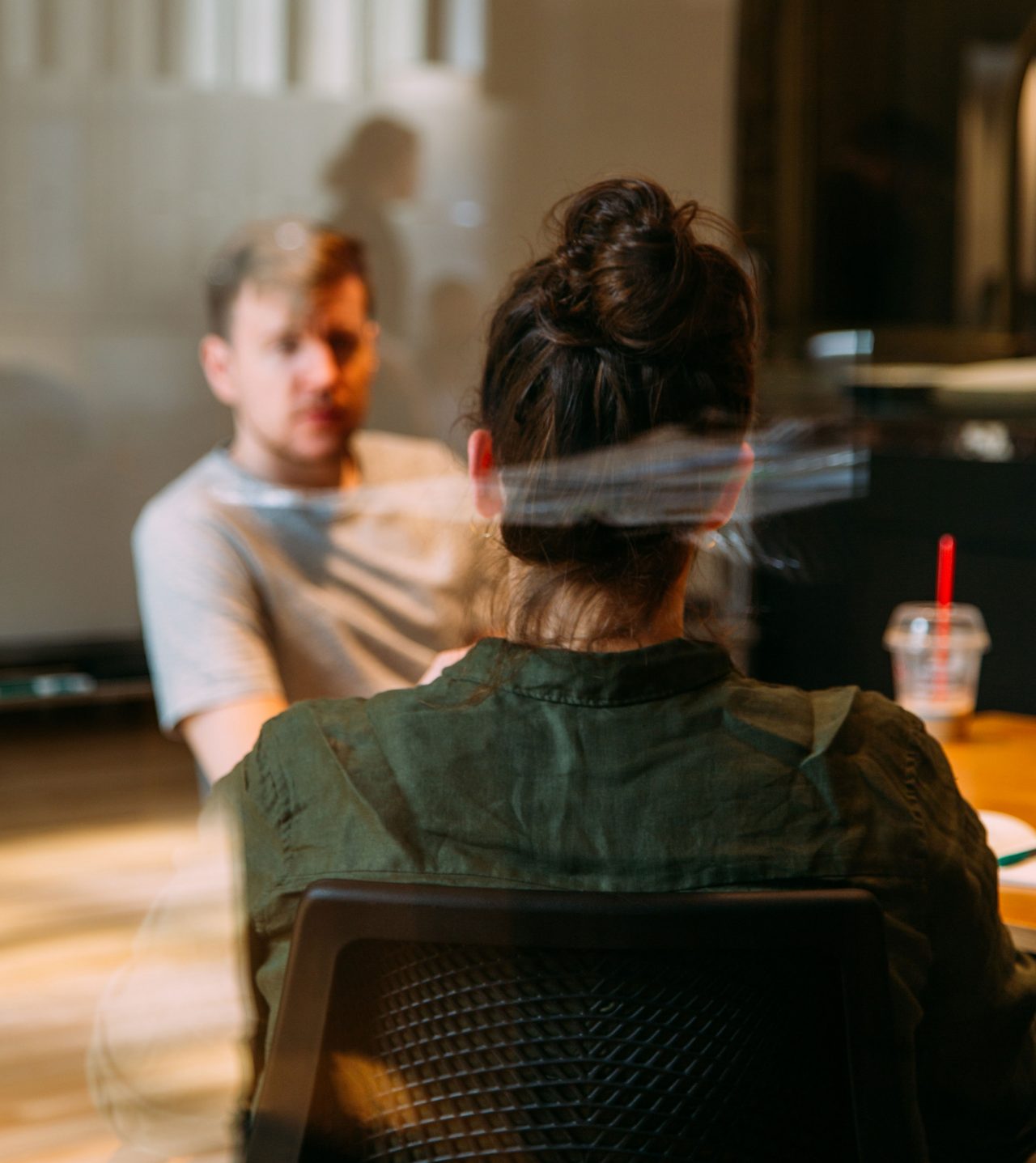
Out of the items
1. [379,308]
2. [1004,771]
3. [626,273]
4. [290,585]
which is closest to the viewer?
[626,273]

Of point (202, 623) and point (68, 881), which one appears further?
point (68, 881)

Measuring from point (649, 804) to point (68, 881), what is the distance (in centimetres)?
95

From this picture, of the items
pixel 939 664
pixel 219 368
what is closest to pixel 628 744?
pixel 939 664

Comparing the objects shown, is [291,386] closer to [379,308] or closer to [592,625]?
[592,625]

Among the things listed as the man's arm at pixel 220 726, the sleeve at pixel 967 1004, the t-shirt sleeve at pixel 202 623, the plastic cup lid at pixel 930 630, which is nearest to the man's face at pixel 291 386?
the t-shirt sleeve at pixel 202 623

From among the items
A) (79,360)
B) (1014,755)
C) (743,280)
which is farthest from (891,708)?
(79,360)

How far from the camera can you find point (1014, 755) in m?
1.09

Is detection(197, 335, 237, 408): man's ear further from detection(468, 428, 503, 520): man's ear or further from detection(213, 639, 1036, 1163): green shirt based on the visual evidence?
detection(213, 639, 1036, 1163): green shirt

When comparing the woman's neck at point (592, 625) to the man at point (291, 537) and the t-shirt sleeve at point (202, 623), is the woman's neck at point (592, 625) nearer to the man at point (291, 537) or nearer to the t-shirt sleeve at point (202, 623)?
the man at point (291, 537)

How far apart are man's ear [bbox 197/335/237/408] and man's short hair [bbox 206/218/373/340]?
0.05ft

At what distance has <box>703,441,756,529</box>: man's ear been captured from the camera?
26.9 inches

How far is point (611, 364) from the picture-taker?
576mm

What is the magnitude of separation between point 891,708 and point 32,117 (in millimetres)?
1269

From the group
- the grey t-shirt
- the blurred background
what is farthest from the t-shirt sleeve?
the blurred background
